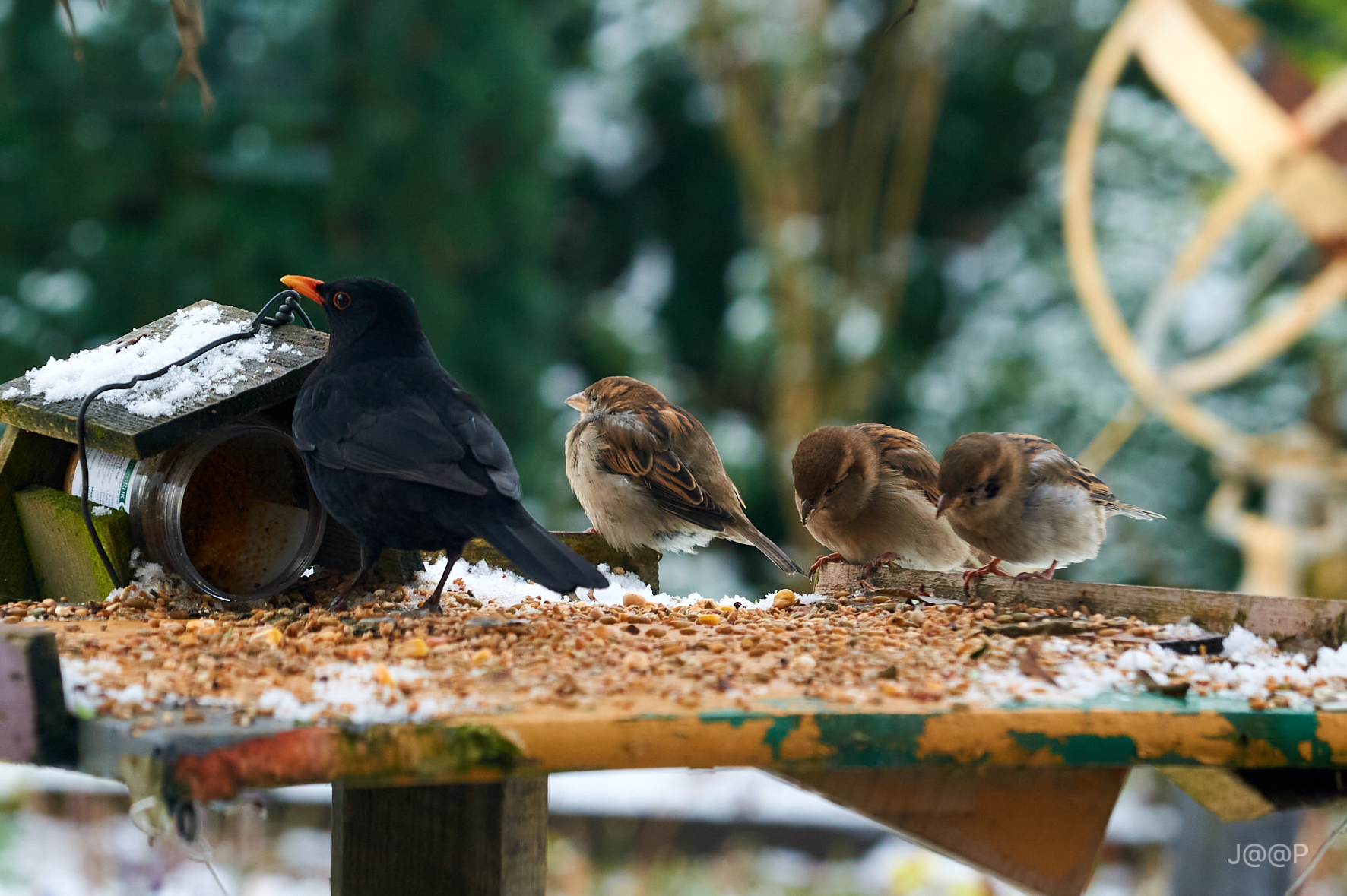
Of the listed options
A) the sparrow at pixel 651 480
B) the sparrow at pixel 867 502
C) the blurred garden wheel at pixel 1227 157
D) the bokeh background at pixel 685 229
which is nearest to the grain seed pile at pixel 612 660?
the sparrow at pixel 867 502

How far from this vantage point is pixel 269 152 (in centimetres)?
615

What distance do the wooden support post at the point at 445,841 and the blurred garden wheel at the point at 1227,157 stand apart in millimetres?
4455

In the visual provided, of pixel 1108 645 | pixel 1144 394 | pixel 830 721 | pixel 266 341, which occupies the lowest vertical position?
pixel 1144 394

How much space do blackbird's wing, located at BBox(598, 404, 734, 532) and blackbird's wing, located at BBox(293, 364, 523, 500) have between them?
916 millimetres

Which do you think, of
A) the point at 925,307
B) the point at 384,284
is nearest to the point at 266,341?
the point at 384,284

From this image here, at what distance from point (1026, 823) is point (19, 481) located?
2.03 meters

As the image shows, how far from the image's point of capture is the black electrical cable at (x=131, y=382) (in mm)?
2184

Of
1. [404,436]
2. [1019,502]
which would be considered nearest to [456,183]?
[1019,502]

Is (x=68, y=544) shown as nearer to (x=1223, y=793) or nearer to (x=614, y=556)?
(x=614, y=556)

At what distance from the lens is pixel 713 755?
1.20m

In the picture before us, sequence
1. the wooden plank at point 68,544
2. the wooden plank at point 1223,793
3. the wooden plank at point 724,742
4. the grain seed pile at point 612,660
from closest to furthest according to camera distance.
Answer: the wooden plank at point 724,742 → the grain seed pile at point 612,660 → the wooden plank at point 1223,793 → the wooden plank at point 68,544

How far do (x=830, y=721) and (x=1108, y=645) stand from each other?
2.25 feet

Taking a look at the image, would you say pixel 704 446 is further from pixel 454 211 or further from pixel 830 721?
pixel 454 211

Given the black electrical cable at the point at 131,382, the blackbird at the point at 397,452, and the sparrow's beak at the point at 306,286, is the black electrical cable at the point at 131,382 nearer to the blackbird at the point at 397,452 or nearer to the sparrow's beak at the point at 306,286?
the sparrow's beak at the point at 306,286
